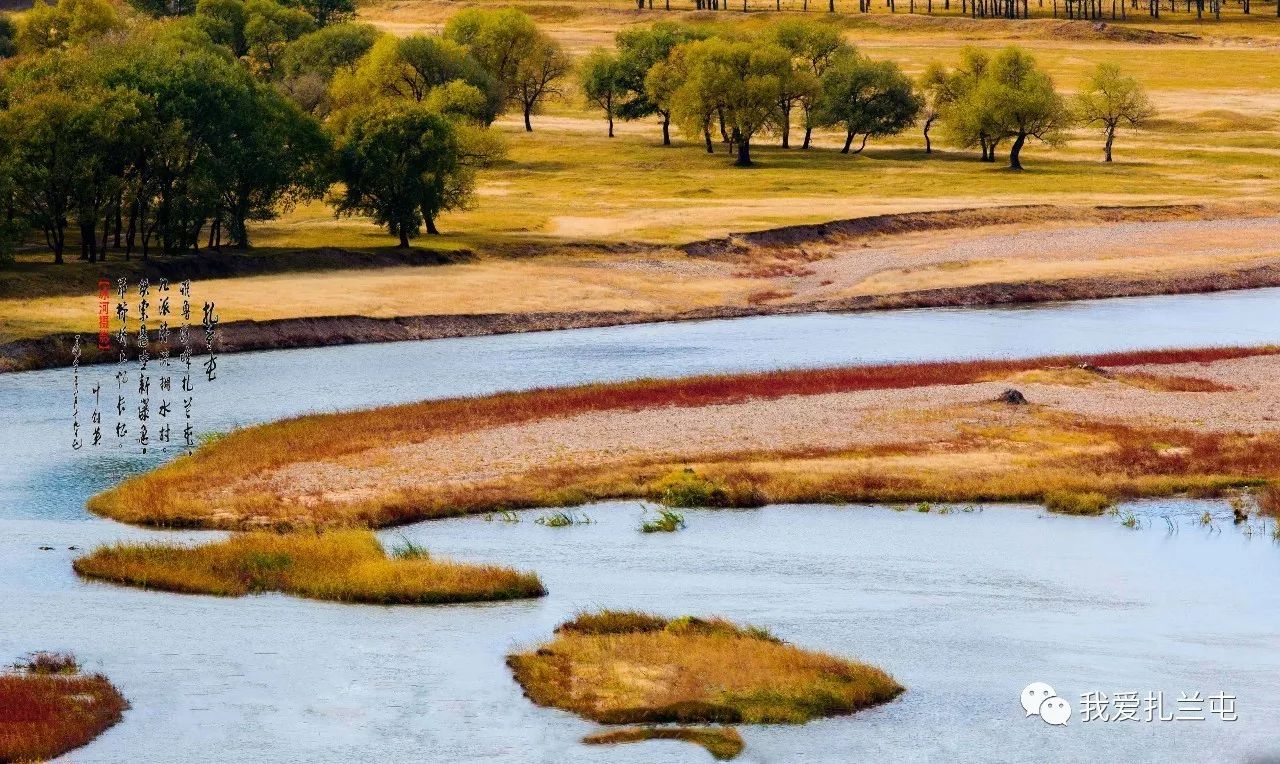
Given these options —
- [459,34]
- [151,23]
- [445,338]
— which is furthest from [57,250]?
[459,34]

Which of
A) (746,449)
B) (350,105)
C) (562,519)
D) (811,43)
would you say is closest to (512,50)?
(811,43)

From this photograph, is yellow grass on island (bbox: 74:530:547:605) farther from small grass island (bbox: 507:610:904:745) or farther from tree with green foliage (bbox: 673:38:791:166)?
tree with green foliage (bbox: 673:38:791:166)

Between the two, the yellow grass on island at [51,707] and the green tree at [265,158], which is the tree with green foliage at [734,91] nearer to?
the green tree at [265,158]

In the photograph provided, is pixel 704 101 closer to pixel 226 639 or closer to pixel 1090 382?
pixel 1090 382

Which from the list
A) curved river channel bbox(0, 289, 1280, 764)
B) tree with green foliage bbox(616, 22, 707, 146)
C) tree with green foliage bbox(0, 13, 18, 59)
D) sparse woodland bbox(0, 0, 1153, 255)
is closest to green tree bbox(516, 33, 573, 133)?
sparse woodland bbox(0, 0, 1153, 255)

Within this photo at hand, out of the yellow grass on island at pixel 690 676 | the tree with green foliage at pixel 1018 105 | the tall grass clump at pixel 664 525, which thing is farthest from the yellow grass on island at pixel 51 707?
the tree with green foliage at pixel 1018 105

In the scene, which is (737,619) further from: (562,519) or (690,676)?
(562,519)
